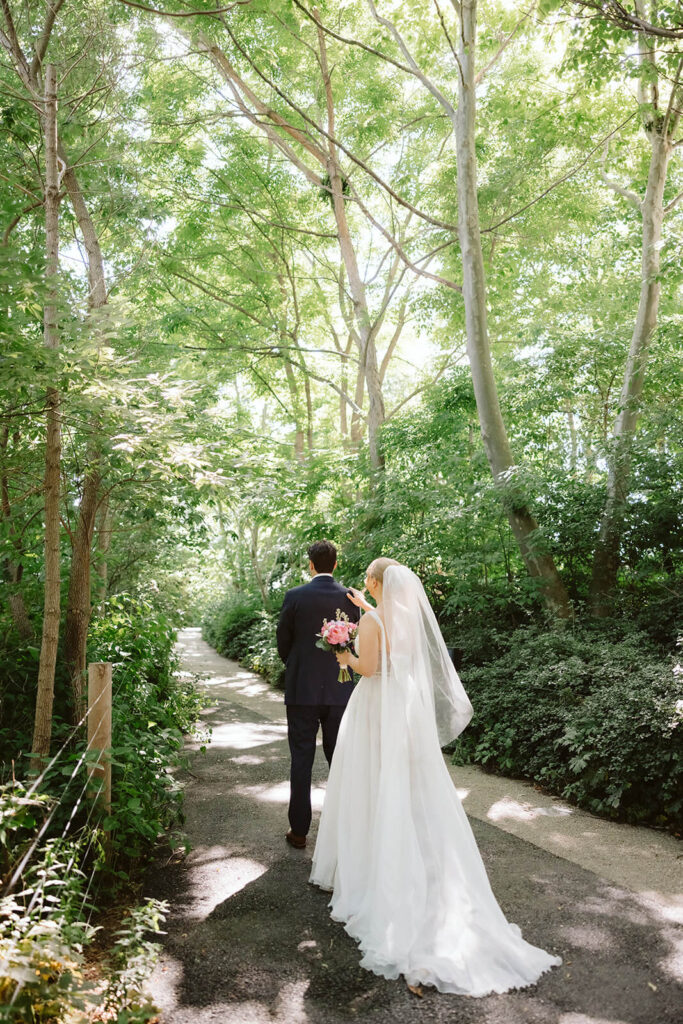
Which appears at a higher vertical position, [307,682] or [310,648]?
[310,648]

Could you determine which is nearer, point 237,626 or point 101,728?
point 101,728

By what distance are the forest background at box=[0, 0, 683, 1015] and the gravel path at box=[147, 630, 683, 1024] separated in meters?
0.57

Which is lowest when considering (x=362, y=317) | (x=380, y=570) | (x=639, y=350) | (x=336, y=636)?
(x=336, y=636)

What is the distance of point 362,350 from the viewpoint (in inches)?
550

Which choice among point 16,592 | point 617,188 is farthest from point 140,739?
point 617,188

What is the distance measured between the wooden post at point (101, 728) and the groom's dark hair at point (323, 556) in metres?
1.58

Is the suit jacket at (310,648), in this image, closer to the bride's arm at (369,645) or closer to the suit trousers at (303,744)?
the suit trousers at (303,744)

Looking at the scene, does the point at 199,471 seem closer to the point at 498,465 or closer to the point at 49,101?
the point at 49,101

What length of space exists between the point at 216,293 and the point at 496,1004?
1548cm

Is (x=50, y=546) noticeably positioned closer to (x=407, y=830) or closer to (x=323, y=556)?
(x=323, y=556)

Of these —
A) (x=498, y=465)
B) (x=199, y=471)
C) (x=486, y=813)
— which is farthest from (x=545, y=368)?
(x=199, y=471)

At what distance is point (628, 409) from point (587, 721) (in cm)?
490

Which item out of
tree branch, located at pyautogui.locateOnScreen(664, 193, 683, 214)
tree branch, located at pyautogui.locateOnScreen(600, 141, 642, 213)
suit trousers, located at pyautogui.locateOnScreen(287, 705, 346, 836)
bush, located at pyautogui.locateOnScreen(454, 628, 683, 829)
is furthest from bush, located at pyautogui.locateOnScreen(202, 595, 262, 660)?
suit trousers, located at pyautogui.locateOnScreen(287, 705, 346, 836)

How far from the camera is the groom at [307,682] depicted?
5.20 metres
